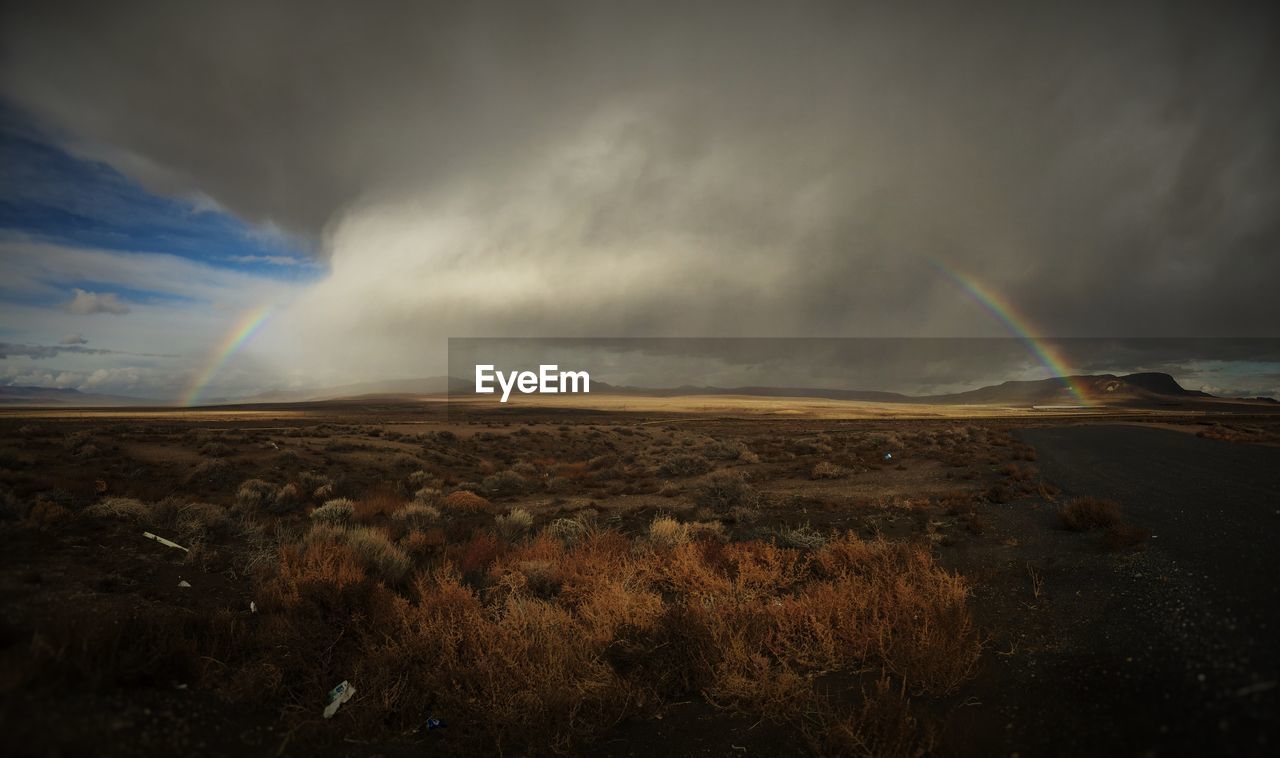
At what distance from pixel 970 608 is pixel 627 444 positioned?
37868mm

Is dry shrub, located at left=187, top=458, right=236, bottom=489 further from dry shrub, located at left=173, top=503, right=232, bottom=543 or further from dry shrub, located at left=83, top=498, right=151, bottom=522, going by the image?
dry shrub, located at left=83, top=498, right=151, bottom=522

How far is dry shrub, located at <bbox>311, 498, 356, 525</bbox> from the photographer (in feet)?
43.5

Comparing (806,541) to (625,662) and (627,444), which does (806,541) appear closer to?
(625,662)

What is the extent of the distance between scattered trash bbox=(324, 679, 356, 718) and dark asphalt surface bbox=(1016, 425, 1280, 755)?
267 inches

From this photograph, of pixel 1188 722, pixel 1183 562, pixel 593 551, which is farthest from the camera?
pixel 593 551

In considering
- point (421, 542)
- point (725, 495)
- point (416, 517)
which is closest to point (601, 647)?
point (421, 542)

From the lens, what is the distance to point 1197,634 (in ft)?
16.3

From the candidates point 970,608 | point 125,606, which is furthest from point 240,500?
point 970,608

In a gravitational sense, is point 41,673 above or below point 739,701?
above

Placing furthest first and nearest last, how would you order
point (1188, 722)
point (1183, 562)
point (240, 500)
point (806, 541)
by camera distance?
point (240, 500)
point (806, 541)
point (1183, 562)
point (1188, 722)

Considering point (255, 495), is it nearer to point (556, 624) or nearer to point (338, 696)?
point (338, 696)

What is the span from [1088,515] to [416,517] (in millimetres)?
16362

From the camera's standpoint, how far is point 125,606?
20.9 ft

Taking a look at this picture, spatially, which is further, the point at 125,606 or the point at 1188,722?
the point at 125,606
